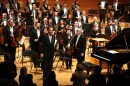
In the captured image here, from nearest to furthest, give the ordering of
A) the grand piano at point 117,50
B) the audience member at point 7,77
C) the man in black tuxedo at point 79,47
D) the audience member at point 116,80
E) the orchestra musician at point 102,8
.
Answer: the audience member at point 7,77
the audience member at point 116,80
the grand piano at point 117,50
the man in black tuxedo at point 79,47
the orchestra musician at point 102,8

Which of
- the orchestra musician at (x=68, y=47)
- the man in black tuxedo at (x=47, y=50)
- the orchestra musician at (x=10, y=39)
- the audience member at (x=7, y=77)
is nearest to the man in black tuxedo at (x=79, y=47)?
the orchestra musician at (x=68, y=47)

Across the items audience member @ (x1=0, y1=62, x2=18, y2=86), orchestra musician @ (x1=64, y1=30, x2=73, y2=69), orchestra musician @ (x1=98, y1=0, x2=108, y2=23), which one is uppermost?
orchestra musician @ (x1=98, y1=0, x2=108, y2=23)

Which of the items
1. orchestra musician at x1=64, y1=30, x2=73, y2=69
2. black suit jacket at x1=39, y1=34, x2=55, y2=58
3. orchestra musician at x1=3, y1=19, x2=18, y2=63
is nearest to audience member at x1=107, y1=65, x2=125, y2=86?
black suit jacket at x1=39, y1=34, x2=55, y2=58

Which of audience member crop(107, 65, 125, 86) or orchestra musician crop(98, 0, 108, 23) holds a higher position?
orchestra musician crop(98, 0, 108, 23)

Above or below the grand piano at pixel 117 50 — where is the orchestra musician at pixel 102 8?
above

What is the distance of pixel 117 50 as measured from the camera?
9.86 metres

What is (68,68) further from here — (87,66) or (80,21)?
(80,21)

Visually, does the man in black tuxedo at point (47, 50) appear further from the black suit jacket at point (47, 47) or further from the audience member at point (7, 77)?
the audience member at point (7, 77)

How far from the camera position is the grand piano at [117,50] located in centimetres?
926

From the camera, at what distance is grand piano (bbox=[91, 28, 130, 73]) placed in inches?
364

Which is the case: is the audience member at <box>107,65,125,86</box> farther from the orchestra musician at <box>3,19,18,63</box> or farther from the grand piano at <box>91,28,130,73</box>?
the orchestra musician at <box>3,19,18,63</box>

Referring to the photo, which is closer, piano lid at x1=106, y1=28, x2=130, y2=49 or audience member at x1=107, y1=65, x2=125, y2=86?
audience member at x1=107, y1=65, x2=125, y2=86

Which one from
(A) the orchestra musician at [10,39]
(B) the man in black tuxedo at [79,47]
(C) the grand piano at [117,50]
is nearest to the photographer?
(C) the grand piano at [117,50]

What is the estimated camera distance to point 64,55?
40.3 feet
